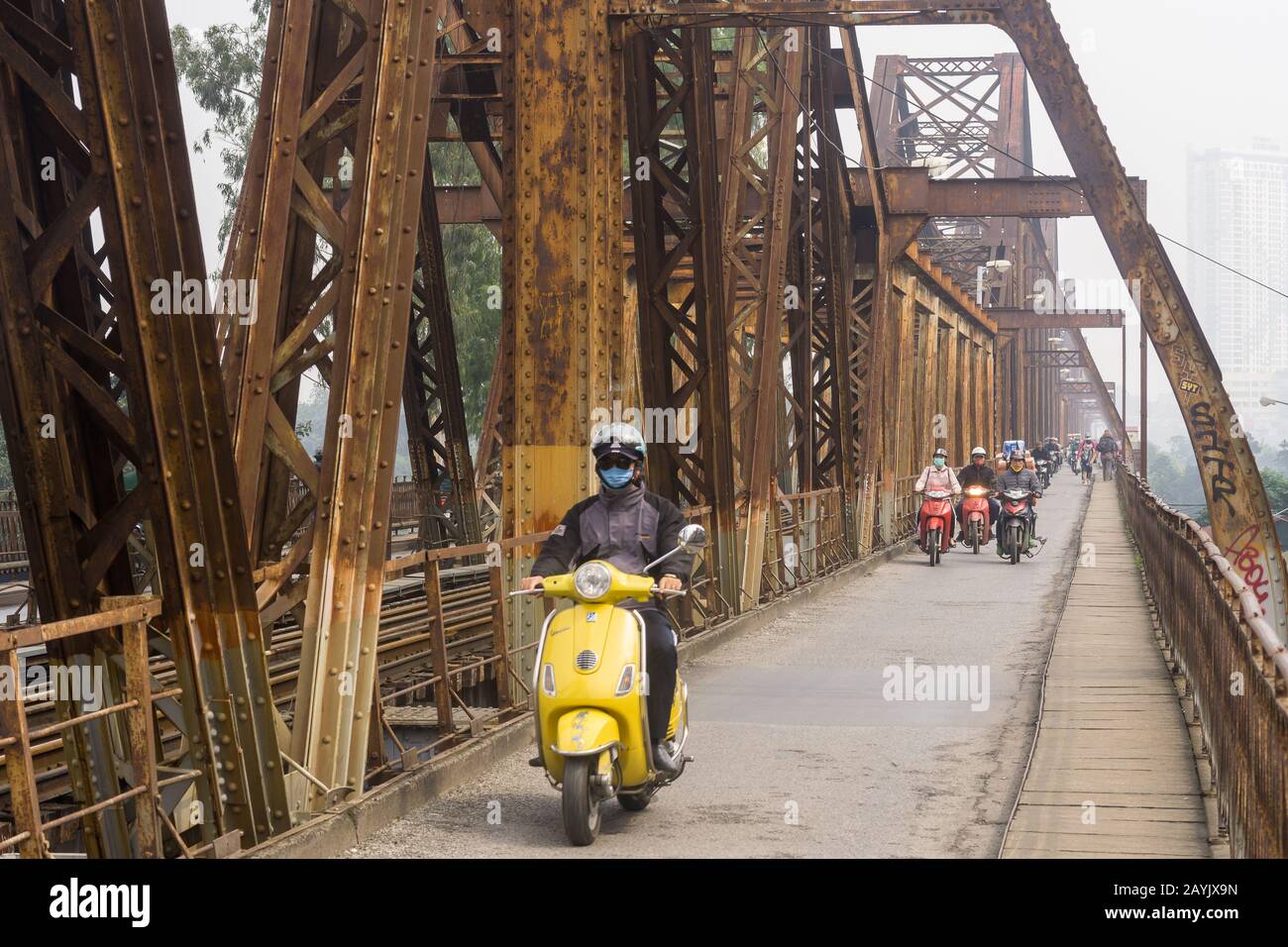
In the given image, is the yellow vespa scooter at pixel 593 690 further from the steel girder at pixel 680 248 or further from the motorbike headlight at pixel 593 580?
the steel girder at pixel 680 248

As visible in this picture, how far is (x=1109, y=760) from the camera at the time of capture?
26.2 ft

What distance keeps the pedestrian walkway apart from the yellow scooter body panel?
1477 millimetres

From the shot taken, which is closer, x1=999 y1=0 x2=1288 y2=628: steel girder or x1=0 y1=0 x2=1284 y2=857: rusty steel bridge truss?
x1=0 y1=0 x2=1284 y2=857: rusty steel bridge truss

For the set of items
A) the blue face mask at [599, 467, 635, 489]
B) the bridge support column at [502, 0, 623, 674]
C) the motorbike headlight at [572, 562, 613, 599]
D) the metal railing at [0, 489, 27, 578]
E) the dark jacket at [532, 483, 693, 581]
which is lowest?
the metal railing at [0, 489, 27, 578]

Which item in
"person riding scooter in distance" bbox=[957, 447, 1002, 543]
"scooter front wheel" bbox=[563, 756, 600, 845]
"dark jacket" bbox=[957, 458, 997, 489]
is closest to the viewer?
"scooter front wheel" bbox=[563, 756, 600, 845]

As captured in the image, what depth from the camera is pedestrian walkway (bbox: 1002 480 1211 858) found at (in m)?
6.38

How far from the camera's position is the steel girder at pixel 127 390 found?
17.6 feet

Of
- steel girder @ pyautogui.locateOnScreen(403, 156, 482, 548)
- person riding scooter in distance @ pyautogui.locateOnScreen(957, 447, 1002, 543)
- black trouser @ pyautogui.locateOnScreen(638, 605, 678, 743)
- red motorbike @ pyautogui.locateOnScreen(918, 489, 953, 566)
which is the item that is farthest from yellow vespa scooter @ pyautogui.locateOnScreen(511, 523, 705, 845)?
person riding scooter in distance @ pyautogui.locateOnScreen(957, 447, 1002, 543)

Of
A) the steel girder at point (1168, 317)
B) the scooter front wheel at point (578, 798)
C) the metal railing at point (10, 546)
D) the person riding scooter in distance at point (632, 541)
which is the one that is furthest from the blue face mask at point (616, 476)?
the metal railing at point (10, 546)

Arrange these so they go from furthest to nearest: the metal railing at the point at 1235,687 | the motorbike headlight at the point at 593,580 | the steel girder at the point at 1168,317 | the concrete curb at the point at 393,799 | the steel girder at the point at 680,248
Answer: the steel girder at the point at 680,248 → the steel girder at the point at 1168,317 → the motorbike headlight at the point at 593,580 → the concrete curb at the point at 393,799 → the metal railing at the point at 1235,687

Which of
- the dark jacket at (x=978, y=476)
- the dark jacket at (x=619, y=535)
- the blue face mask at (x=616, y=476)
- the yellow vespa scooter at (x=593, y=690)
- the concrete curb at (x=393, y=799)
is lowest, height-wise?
the concrete curb at (x=393, y=799)

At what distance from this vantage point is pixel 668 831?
6.77 metres

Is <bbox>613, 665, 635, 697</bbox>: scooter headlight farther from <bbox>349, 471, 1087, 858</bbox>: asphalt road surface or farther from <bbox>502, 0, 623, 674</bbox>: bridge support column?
<bbox>502, 0, 623, 674</bbox>: bridge support column

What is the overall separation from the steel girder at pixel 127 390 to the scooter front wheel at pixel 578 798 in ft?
3.72
